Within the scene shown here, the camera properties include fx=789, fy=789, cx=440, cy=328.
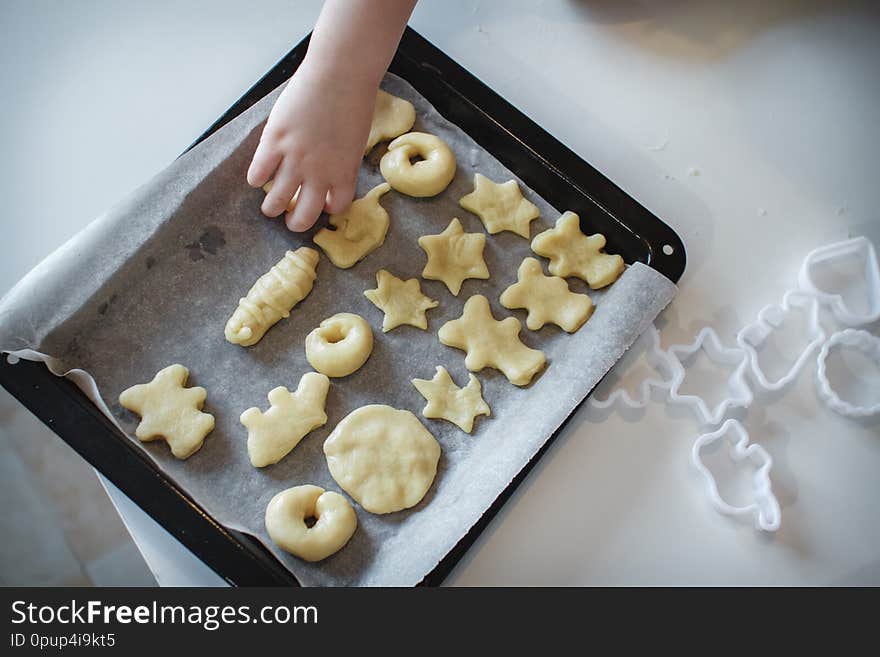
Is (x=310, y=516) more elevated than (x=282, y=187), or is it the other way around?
(x=282, y=187)

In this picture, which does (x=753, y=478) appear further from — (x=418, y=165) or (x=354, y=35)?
(x=354, y=35)

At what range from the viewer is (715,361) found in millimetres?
1003

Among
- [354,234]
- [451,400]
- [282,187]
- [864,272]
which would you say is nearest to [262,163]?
[282,187]

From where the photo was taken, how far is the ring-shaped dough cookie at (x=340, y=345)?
0.93 metres

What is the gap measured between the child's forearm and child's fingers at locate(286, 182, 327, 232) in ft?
0.45

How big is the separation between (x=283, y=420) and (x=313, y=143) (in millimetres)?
332

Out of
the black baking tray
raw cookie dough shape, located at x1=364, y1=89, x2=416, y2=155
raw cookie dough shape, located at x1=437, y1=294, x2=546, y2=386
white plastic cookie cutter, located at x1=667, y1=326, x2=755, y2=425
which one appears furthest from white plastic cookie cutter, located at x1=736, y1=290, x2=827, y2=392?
raw cookie dough shape, located at x1=364, y1=89, x2=416, y2=155

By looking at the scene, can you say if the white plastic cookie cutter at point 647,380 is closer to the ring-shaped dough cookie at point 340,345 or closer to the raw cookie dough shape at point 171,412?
the ring-shaped dough cookie at point 340,345

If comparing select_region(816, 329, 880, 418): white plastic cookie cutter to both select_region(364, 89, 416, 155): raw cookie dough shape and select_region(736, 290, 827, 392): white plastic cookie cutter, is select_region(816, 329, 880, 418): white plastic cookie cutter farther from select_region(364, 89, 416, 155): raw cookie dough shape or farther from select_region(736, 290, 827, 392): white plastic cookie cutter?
select_region(364, 89, 416, 155): raw cookie dough shape

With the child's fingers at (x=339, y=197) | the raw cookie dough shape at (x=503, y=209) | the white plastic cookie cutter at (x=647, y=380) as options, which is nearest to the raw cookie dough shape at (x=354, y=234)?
the child's fingers at (x=339, y=197)

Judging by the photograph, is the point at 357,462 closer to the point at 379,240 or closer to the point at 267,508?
the point at 267,508

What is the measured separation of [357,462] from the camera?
906mm

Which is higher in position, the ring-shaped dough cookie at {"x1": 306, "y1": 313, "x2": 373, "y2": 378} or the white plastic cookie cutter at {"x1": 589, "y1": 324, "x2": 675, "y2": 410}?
the white plastic cookie cutter at {"x1": 589, "y1": 324, "x2": 675, "y2": 410}

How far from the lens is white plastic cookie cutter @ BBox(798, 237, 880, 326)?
1011mm
